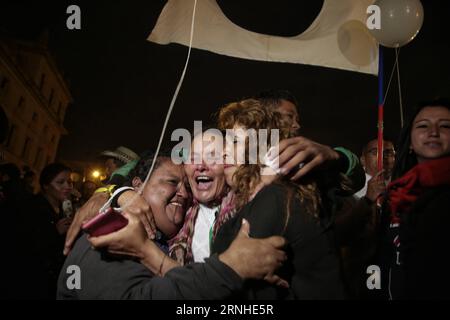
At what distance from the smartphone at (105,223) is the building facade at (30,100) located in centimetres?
2835

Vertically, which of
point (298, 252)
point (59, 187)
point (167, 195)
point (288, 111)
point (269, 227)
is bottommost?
point (298, 252)

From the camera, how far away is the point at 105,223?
5.08ft

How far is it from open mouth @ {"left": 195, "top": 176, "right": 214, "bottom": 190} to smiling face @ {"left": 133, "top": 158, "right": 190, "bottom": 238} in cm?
11

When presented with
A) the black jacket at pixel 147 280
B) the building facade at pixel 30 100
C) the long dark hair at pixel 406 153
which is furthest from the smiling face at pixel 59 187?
the building facade at pixel 30 100

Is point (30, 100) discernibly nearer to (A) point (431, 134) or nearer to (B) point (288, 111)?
(B) point (288, 111)

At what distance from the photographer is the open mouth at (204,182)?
105 inches

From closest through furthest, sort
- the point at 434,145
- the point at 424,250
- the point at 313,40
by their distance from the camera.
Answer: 1. the point at 424,250
2. the point at 434,145
3. the point at 313,40

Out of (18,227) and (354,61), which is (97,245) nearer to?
(18,227)

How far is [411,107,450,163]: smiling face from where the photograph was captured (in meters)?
2.20

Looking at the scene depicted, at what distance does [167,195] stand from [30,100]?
36.0 meters

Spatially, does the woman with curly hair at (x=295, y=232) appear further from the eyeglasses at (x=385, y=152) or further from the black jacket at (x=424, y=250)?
the eyeglasses at (x=385, y=152)

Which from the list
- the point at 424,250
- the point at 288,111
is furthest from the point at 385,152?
the point at 424,250
